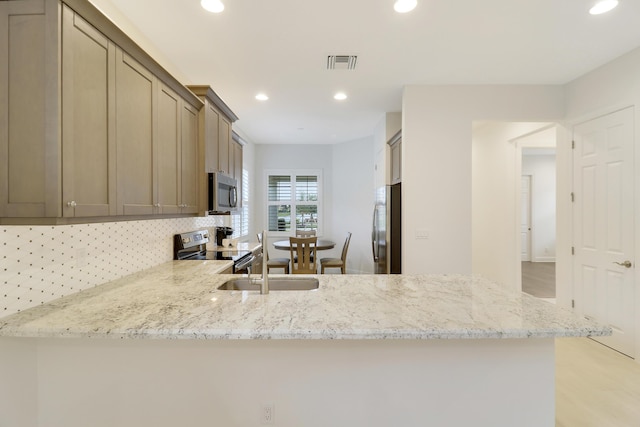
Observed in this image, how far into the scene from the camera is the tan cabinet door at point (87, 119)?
1.29 meters

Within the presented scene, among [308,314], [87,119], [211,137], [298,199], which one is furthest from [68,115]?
[298,199]

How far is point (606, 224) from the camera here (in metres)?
2.99

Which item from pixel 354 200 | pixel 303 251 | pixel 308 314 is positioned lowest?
pixel 303 251

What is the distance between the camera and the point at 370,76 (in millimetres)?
3197

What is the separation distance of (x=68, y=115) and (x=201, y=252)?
209 cm

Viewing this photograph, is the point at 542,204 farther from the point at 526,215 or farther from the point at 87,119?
the point at 87,119

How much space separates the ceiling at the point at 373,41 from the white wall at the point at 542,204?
5206mm

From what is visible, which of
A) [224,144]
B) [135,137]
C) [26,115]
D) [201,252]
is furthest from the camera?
[224,144]

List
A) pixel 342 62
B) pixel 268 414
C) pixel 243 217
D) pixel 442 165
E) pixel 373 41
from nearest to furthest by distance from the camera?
1. pixel 268 414
2. pixel 373 41
3. pixel 342 62
4. pixel 442 165
5. pixel 243 217

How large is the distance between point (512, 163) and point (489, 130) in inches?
23.3

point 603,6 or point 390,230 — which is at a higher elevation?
point 603,6

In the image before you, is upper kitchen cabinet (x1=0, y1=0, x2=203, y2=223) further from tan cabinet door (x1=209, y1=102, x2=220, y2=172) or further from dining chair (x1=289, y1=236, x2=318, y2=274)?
dining chair (x1=289, y1=236, x2=318, y2=274)

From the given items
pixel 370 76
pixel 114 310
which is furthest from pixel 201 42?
pixel 114 310

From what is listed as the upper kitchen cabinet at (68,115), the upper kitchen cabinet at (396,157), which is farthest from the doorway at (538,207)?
the upper kitchen cabinet at (68,115)
